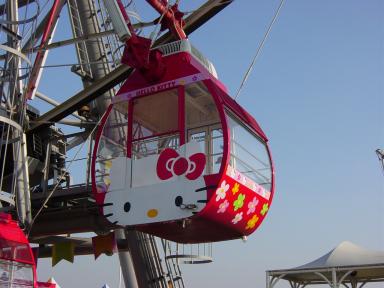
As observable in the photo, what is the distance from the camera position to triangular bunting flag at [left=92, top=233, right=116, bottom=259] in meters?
18.3

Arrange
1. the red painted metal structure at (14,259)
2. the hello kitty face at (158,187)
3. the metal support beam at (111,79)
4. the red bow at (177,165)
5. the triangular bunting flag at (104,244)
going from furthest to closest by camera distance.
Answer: the triangular bunting flag at (104,244)
the metal support beam at (111,79)
the red painted metal structure at (14,259)
the red bow at (177,165)
the hello kitty face at (158,187)

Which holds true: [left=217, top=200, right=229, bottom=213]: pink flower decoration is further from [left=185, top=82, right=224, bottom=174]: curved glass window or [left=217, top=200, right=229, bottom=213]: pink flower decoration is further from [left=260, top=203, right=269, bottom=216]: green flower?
[left=260, top=203, right=269, bottom=216]: green flower

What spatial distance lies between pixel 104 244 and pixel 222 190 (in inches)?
318

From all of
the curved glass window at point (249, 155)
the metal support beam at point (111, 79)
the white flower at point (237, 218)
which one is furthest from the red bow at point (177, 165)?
the metal support beam at point (111, 79)

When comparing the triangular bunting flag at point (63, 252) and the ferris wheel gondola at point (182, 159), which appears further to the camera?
the triangular bunting flag at point (63, 252)

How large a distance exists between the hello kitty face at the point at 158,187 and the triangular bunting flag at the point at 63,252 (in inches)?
316

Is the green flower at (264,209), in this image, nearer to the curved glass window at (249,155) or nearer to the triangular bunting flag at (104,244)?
the curved glass window at (249,155)

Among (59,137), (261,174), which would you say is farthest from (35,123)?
(261,174)

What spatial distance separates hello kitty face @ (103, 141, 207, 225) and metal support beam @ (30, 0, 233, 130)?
458 cm

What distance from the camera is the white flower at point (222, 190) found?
11084mm

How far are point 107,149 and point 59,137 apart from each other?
270 inches

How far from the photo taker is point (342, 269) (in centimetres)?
2158

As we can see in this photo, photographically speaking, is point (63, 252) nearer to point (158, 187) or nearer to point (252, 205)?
point (158, 187)

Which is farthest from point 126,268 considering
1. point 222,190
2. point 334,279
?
point 222,190
